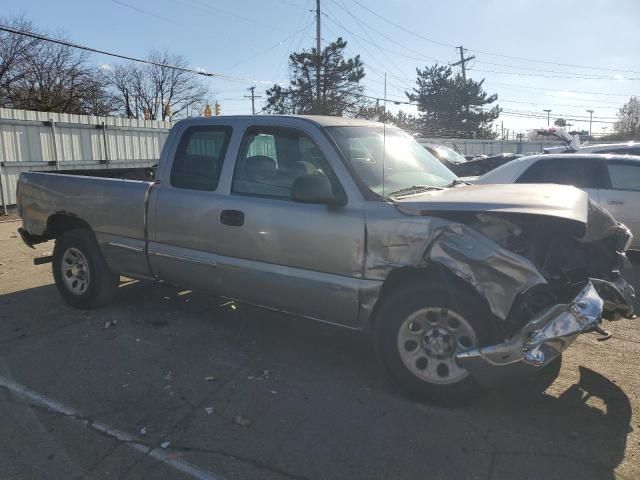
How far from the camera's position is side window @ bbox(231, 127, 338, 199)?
3.88 meters

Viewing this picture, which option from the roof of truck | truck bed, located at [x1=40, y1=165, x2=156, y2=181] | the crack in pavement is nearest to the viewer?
the crack in pavement

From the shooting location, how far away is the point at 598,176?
684 cm

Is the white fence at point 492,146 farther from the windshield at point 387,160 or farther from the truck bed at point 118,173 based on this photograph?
the windshield at point 387,160

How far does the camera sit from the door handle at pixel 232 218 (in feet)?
13.0

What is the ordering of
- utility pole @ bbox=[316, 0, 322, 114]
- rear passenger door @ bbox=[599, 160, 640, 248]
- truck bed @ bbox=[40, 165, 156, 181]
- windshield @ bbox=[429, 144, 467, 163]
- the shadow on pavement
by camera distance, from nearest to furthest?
the shadow on pavement → truck bed @ bbox=[40, 165, 156, 181] → rear passenger door @ bbox=[599, 160, 640, 248] → windshield @ bbox=[429, 144, 467, 163] → utility pole @ bbox=[316, 0, 322, 114]

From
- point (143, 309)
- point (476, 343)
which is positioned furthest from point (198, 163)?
point (476, 343)

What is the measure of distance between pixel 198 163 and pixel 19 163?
33.7 feet

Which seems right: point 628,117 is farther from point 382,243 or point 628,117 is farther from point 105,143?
point 382,243

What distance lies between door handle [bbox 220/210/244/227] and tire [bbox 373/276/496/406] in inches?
50.7

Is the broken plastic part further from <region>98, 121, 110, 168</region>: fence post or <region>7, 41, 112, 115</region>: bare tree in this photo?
<region>7, 41, 112, 115</region>: bare tree

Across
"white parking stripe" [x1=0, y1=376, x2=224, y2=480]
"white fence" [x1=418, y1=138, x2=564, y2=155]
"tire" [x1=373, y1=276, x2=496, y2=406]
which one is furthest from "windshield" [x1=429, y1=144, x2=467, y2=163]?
"white fence" [x1=418, y1=138, x2=564, y2=155]

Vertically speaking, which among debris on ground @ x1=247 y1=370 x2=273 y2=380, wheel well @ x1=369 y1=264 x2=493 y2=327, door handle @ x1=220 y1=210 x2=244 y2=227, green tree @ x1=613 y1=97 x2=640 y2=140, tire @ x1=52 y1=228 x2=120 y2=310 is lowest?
debris on ground @ x1=247 y1=370 x2=273 y2=380

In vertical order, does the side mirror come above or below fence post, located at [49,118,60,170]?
below

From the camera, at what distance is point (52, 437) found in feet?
10.0
